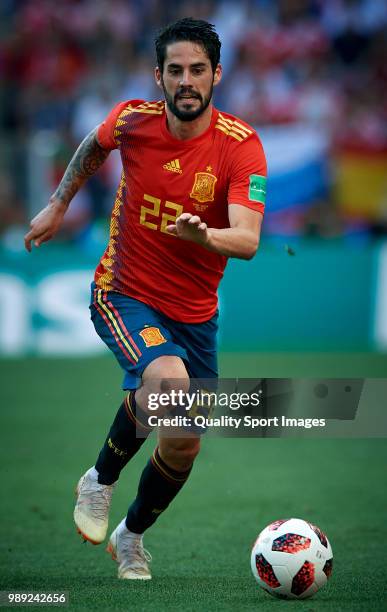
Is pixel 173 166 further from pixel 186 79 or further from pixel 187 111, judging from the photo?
pixel 186 79

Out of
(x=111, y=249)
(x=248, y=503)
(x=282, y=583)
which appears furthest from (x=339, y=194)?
(x=282, y=583)

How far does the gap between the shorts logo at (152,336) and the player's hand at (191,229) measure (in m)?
0.70

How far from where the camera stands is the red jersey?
515 centimetres

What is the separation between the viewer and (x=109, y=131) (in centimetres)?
544

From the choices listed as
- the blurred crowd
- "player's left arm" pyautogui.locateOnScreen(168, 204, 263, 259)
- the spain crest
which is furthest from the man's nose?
the blurred crowd

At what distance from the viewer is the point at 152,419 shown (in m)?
5.05

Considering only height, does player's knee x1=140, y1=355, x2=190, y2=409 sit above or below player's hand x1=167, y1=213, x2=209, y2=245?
below

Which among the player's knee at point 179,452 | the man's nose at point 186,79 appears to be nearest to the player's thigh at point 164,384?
the player's knee at point 179,452

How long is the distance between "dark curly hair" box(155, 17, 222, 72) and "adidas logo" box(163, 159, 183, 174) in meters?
0.46

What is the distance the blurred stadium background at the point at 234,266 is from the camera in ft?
22.8

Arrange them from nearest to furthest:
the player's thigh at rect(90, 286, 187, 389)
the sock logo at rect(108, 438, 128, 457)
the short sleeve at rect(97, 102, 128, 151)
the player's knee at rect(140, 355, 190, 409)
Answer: the player's knee at rect(140, 355, 190, 409) < the player's thigh at rect(90, 286, 187, 389) < the sock logo at rect(108, 438, 128, 457) < the short sleeve at rect(97, 102, 128, 151)

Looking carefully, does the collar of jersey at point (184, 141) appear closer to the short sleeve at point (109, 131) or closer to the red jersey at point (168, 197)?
the red jersey at point (168, 197)

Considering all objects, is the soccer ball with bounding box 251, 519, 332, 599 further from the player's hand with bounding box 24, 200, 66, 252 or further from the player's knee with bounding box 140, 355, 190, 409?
the player's hand with bounding box 24, 200, 66, 252

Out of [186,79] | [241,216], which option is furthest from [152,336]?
[186,79]
